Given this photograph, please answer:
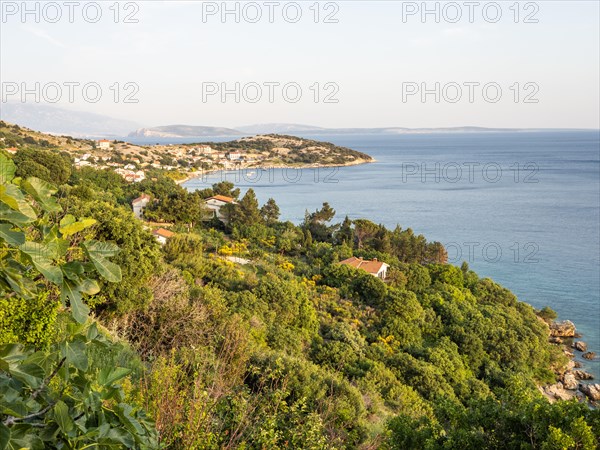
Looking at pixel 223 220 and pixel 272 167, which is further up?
pixel 272 167

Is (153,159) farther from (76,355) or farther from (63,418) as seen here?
(63,418)

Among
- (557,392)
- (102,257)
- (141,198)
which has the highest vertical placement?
(102,257)

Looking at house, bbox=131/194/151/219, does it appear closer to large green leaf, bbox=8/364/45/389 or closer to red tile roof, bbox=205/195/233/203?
red tile roof, bbox=205/195/233/203

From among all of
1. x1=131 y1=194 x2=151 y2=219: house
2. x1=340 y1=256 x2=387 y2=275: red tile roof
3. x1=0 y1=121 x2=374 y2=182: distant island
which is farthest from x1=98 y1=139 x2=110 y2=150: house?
x1=340 y1=256 x2=387 y2=275: red tile roof

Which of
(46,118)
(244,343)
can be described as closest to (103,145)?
(244,343)

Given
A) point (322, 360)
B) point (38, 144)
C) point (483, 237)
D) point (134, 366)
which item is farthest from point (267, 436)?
point (38, 144)

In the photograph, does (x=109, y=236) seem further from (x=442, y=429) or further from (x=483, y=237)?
(x=483, y=237)
